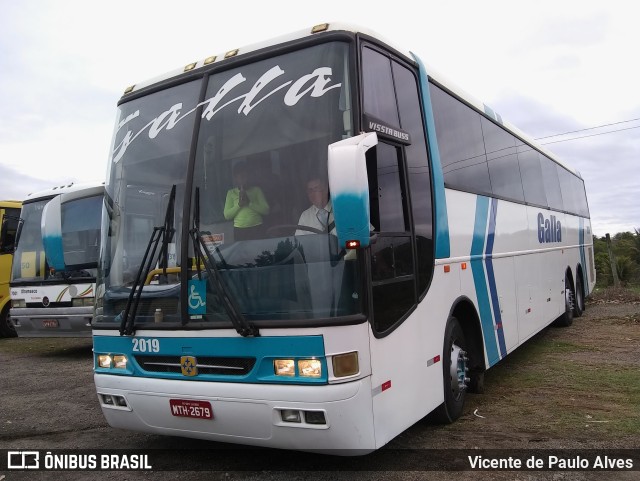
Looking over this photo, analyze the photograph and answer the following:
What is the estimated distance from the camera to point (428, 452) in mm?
4773

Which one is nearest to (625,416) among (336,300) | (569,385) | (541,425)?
(541,425)

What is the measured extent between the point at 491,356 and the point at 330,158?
3.84 m

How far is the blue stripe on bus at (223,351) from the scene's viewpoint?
383cm

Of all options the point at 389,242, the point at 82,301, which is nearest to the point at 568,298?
the point at 389,242

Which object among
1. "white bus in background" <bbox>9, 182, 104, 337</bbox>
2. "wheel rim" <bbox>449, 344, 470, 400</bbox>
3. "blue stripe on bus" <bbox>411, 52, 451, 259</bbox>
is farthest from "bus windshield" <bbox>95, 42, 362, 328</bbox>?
"white bus in background" <bbox>9, 182, 104, 337</bbox>

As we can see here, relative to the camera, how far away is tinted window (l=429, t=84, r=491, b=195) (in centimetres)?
577

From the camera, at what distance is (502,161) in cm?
794

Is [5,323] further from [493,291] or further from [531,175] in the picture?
[531,175]

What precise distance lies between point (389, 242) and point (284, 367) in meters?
1.19

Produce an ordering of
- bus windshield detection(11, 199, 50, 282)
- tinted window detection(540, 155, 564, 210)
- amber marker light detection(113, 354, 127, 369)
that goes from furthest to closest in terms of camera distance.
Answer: bus windshield detection(11, 199, 50, 282), tinted window detection(540, 155, 564, 210), amber marker light detection(113, 354, 127, 369)

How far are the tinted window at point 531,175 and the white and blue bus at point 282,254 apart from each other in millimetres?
3979

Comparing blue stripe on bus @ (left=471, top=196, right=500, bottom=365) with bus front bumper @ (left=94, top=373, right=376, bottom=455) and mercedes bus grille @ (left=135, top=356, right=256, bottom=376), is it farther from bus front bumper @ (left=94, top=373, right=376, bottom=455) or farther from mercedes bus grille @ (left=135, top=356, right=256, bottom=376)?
mercedes bus grille @ (left=135, top=356, right=256, bottom=376)

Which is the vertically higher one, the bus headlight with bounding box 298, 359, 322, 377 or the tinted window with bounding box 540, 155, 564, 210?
the tinted window with bounding box 540, 155, 564, 210

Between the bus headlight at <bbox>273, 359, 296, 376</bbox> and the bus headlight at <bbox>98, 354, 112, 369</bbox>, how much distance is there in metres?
1.62
